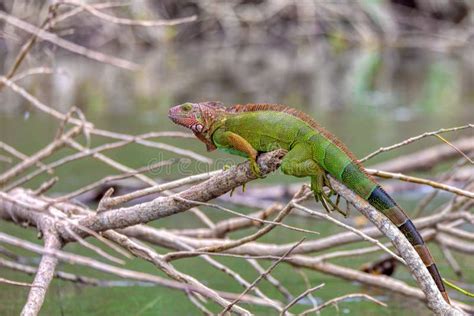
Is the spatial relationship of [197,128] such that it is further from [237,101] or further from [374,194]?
[237,101]

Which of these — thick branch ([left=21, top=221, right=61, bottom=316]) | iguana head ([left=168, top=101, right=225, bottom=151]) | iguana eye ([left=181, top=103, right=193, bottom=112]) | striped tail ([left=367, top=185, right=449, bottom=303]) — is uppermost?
iguana eye ([left=181, top=103, right=193, bottom=112])

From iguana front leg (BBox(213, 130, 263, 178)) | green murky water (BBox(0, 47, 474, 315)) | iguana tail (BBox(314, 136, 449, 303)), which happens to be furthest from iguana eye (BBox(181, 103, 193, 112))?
green murky water (BBox(0, 47, 474, 315))

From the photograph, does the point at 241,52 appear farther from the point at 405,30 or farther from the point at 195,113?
the point at 195,113

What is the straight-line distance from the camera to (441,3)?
21.9m

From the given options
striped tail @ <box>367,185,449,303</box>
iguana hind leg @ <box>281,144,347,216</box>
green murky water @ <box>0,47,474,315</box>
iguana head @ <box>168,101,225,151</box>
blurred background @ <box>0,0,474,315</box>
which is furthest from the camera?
blurred background @ <box>0,0,474,315</box>

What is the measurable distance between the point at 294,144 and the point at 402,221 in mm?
503

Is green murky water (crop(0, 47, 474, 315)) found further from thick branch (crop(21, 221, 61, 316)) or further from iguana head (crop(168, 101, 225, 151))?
iguana head (crop(168, 101, 225, 151))

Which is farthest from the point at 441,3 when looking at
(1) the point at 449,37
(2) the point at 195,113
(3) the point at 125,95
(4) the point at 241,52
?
(2) the point at 195,113

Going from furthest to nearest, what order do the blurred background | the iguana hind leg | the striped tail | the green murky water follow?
the blurred background → the green murky water → the iguana hind leg → the striped tail

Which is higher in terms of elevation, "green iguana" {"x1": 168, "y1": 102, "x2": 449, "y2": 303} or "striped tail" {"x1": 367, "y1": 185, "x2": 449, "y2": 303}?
"green iguana" {"x1": 168, "y1": 102, "x2": 449, "y2": 303}

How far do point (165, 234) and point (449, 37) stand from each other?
1784 cm

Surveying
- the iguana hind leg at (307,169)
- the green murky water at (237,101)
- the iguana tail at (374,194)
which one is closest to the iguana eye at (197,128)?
the iguana hind leg at (307,169)

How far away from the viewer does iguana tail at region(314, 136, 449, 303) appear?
3.06 m

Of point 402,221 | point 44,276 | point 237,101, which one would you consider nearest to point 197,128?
point 44,276
